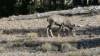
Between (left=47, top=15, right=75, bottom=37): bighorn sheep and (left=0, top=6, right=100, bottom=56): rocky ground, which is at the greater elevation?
(left=47, top=15, right=75, bottom=37): bighorn sheep

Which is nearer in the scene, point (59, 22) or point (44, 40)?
point (44, 40)

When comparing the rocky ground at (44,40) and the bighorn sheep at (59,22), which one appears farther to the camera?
the bighorn sheep at (59,22)

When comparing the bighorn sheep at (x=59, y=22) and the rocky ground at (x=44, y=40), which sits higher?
the bighorn sheep at (x=59, y=22)

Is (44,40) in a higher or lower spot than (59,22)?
lower

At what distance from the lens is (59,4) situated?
33562 mm

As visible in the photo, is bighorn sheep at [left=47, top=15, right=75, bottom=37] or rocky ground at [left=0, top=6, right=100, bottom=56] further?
bighorn sheep at [left=47, top=15, right=75, bottom=37]

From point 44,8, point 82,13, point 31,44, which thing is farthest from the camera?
point 44,8

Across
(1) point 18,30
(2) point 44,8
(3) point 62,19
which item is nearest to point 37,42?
(3) point 62,19

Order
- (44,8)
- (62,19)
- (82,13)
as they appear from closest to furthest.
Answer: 1. (62,19)
2. (82,13)
3. (44,8)

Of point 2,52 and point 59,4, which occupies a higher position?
point 2,52

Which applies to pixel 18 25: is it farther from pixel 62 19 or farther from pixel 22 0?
pixel 22 0

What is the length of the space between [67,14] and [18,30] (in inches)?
198

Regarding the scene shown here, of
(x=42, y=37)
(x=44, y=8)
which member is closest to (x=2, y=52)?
(x=42, y=37)

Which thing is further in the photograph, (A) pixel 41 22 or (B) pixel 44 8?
(B) pixel 44 8
